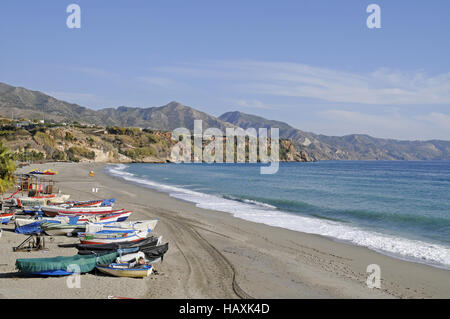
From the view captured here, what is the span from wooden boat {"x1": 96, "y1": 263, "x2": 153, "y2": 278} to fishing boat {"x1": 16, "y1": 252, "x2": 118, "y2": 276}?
0.34 metres

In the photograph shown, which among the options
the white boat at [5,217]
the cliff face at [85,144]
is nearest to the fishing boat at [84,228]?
the white boat at [5,217]

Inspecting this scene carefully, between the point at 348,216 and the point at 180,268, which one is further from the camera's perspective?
the point at 348,216

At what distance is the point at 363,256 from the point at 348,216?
1176 cm

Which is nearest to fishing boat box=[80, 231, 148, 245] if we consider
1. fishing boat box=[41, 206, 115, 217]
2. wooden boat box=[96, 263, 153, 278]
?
wooden boat box=[96, 263, 153, 278]

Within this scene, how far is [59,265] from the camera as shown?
11.2 metres

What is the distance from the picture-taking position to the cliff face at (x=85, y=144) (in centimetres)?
9238

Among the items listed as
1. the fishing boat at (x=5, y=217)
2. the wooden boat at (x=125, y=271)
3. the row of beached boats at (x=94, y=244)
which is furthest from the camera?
the fishing boat at (x=5, y=217)

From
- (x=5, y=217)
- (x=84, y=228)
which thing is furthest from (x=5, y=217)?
(x=84, y=228)

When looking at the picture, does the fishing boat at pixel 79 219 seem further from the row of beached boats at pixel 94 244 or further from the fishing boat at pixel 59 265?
the fishing boat at pixel 59 265
